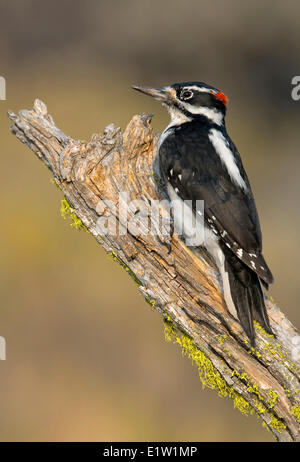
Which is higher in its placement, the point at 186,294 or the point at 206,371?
the point at 186,294

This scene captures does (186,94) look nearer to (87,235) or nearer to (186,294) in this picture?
(186,294)

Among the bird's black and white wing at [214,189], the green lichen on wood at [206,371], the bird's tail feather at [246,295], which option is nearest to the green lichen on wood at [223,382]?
the green lichen on wood at [206,371]

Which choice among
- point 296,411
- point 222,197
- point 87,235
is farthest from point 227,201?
point 87,235

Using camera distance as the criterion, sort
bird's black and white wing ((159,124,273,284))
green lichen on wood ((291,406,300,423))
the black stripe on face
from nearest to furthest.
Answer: green lichen on wood ((291,406,300,423)) < bird's black and white wing ((159,124,273,284)) < the black stripe on face

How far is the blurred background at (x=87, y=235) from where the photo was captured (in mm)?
6219

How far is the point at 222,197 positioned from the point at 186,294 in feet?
2.25

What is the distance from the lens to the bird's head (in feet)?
13.3

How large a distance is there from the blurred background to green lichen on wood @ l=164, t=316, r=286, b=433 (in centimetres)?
298

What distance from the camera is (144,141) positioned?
3.51m

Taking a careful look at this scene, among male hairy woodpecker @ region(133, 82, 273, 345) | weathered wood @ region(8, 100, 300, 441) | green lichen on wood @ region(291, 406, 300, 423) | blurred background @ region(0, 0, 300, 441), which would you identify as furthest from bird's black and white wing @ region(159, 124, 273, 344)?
blurred background @ region(0, 0, 300, 441)

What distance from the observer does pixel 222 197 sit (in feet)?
11.7

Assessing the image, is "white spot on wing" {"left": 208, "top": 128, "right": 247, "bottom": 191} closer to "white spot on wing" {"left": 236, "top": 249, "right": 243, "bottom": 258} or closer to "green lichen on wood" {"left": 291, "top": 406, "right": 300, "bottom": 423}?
"white spot on wing" {"left": 236, "top": 249, "right": 243, "bottom": 258}

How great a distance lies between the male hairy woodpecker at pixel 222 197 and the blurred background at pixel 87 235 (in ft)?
10.6
